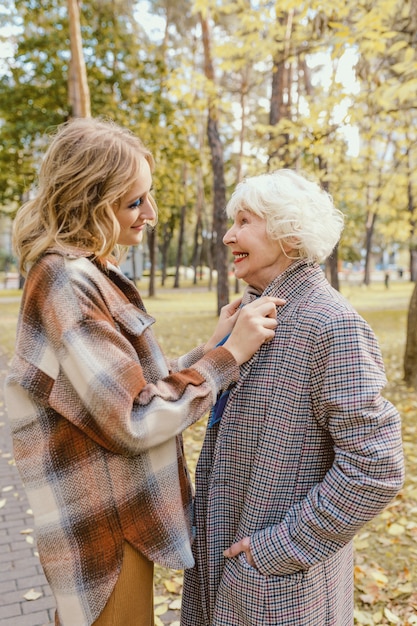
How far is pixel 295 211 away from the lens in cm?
175

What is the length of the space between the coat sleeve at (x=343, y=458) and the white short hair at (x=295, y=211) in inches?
11.9

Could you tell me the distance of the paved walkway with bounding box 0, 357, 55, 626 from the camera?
10.6 ft

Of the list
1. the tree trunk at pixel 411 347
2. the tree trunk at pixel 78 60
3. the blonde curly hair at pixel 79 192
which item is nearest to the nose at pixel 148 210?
the blonde curly hair at pixel 79 192

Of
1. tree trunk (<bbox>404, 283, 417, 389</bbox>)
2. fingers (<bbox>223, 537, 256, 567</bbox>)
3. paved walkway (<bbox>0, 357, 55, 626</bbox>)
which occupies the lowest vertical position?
paved walkway (<bbox>0, 357, 55, 626</bbox>)

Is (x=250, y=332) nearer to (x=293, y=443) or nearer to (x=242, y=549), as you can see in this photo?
(x=293, y=443)

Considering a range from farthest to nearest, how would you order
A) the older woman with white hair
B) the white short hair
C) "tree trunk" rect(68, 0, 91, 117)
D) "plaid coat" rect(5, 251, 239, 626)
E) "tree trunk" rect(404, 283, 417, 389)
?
"tree trunk" rect(68, 0, 91, 117)
"tree trunk" rect(404, 283, 417, 389)
the white short hair
the older woman with white hair
"plaid coat" rect(5, 251, 239, 626)

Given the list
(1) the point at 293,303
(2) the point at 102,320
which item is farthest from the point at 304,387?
(2) the point at 102,320

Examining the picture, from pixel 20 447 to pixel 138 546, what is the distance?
1.48 ft

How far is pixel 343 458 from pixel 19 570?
3.01 m

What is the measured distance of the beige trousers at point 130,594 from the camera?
→ 5.42 feet

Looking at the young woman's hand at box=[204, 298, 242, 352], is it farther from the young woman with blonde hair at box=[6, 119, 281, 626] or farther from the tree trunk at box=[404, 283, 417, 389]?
the tree trunk at box=[404, 283, 417, 389]

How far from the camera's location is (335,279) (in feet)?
52.5

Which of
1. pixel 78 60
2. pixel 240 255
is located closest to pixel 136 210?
pixel 240 255

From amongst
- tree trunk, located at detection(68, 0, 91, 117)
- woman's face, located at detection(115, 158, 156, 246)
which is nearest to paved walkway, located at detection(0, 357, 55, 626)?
woman's face, located at detection(115, 158, 156, 246)
